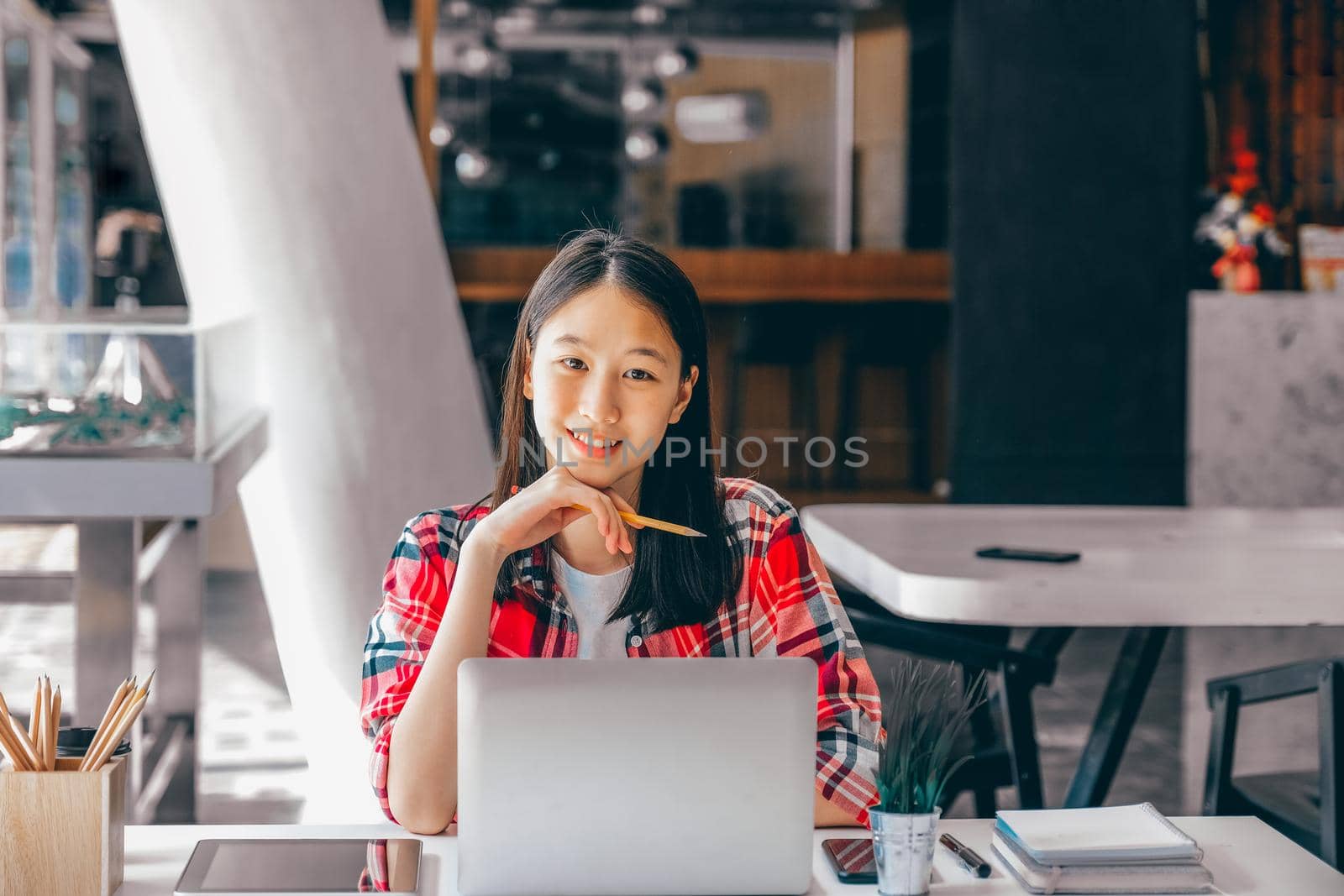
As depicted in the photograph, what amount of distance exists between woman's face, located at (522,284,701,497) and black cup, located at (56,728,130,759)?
0.50m

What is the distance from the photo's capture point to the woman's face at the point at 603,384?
→ 57.1 inches

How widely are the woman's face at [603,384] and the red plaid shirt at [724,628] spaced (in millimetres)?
153

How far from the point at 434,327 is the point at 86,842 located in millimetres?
2226

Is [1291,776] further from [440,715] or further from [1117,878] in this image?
[440,715]

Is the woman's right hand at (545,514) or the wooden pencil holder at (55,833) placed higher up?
the woman's right hand at (545,514)

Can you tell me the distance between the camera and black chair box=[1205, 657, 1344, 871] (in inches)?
80.3

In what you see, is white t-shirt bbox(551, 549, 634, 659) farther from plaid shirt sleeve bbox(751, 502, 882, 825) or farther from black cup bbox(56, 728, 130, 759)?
black cup bbox(56, 728, 130, 759)

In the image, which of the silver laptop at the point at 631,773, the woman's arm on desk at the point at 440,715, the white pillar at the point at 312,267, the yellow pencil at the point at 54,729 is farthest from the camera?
the white pillar at the point at 312,267

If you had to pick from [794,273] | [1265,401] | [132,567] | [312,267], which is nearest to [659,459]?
[312,267]

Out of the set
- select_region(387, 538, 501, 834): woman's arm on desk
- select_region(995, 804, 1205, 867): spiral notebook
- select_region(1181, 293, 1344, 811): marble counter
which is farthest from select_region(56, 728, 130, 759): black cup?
select_region(1181, 293, 1344, 811): marble counter

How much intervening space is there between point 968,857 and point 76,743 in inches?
28.6

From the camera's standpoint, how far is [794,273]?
7152 mm

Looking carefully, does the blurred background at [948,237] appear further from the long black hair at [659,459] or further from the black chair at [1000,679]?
the long black hair at [659,459]

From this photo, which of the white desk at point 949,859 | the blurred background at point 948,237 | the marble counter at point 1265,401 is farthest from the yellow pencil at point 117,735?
the marble counter at point 1265,401
